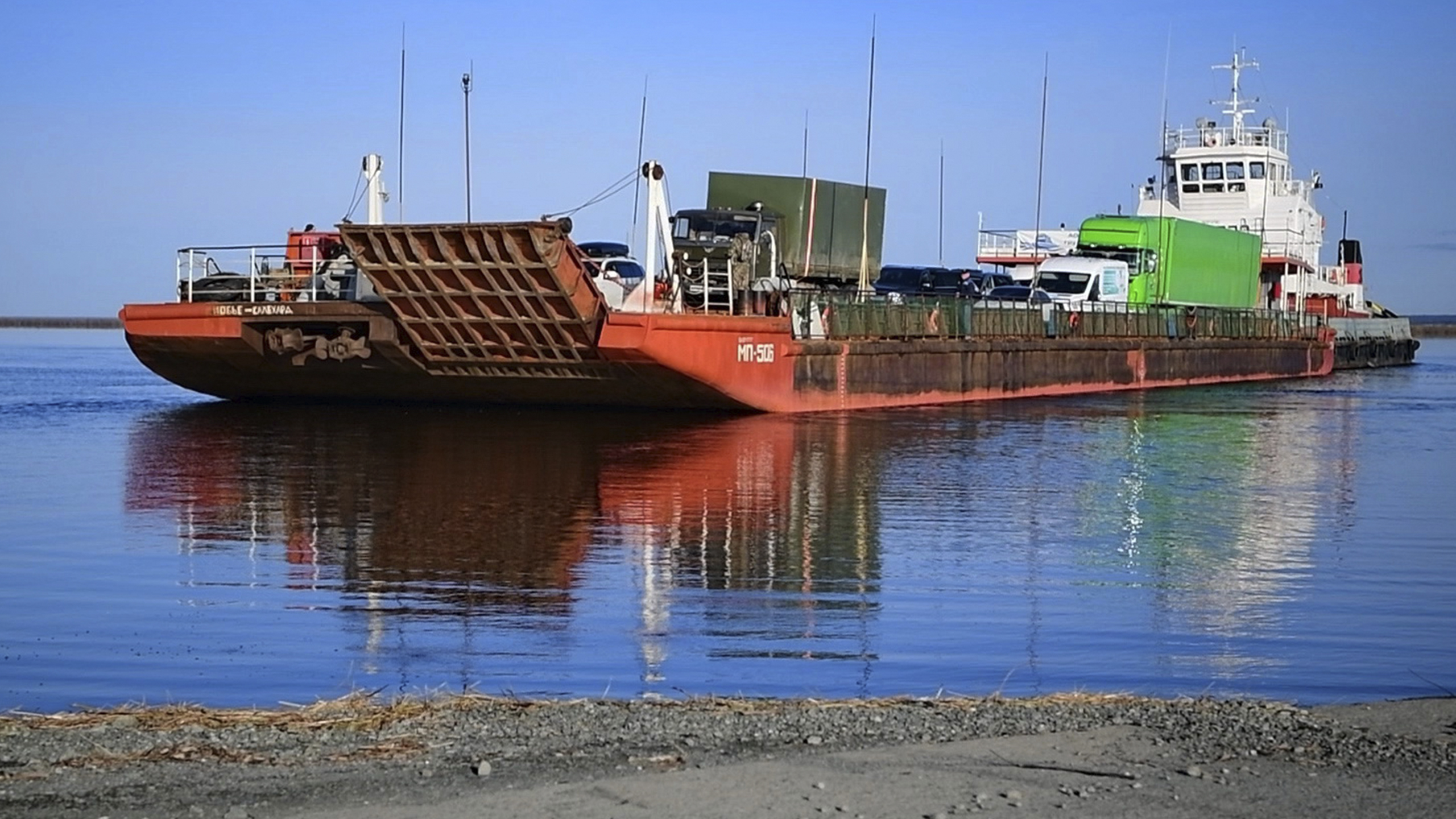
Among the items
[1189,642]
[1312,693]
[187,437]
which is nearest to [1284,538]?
[1189,642]

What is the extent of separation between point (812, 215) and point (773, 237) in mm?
1743

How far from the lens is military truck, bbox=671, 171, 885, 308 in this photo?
88.1 feet

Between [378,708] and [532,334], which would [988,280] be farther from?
[378,708]

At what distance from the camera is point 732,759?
545cm

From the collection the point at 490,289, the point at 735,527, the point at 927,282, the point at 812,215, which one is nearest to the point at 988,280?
the point at 927,282

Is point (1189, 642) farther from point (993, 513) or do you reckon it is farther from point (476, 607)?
point (993, 513)

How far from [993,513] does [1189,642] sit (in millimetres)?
5819

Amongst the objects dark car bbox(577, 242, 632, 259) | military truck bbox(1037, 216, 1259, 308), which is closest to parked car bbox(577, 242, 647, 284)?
dark car bbox(577, 242, 632, 259)

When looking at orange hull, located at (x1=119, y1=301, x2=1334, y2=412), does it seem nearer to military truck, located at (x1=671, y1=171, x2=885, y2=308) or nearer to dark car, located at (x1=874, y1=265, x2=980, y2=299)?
military truck, located at (x1=671, y1=171, x2=885, y2=308)

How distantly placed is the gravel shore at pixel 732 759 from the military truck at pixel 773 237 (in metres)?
18.8

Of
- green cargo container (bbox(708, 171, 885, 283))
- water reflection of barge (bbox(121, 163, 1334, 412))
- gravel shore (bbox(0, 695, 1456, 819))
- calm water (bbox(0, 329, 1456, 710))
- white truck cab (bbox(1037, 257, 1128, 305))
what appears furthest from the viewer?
white truck cab (bbox(1037, 257, 1128, 305))

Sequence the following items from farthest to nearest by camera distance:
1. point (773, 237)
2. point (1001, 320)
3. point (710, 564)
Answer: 1. point (1001, 320)
2. point (773, 237)
3. point (710, 564)

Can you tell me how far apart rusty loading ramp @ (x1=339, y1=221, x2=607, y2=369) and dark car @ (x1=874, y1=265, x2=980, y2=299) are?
16.6 metres

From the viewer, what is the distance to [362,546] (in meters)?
11.8
